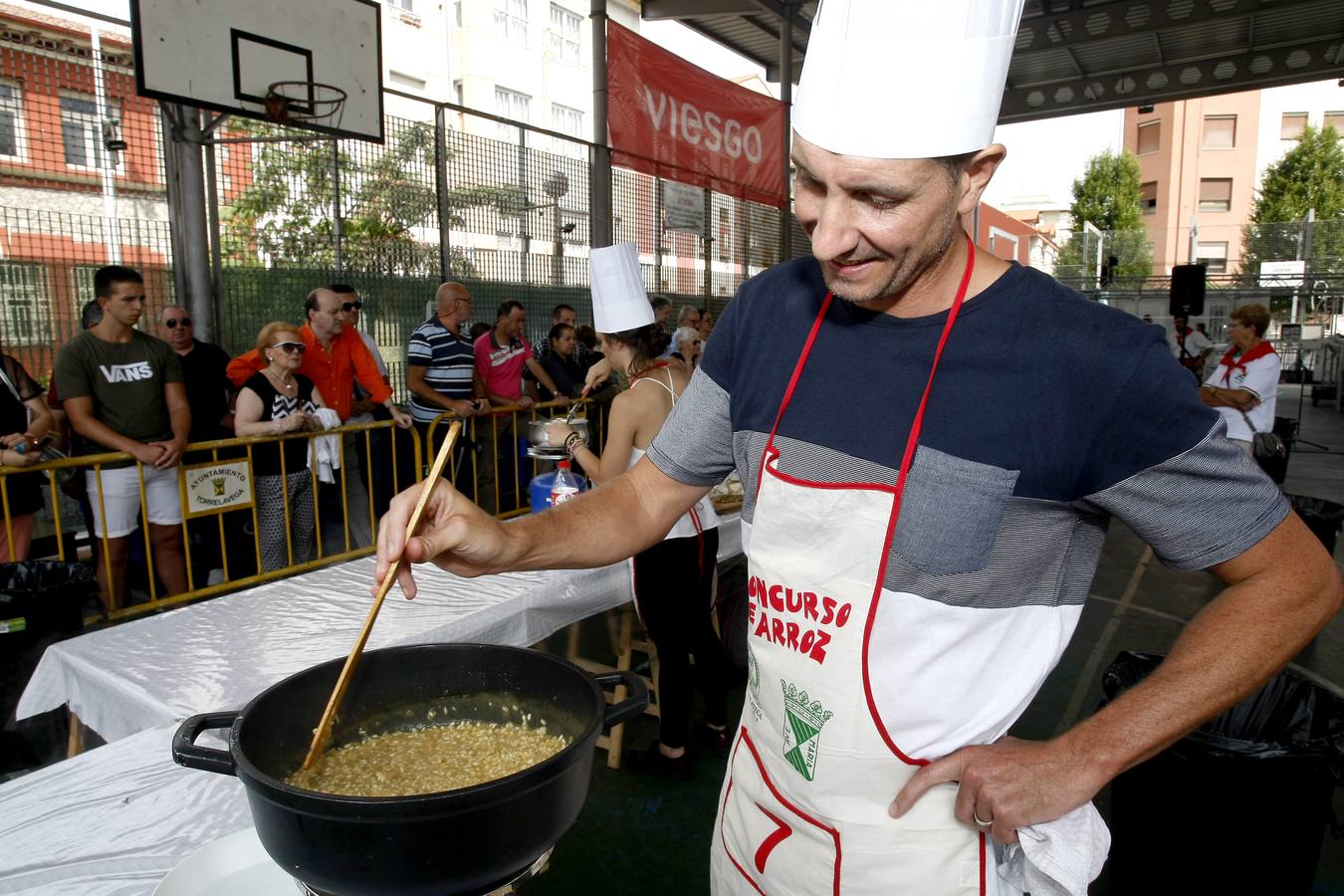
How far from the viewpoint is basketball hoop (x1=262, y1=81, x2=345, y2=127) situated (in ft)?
18.8

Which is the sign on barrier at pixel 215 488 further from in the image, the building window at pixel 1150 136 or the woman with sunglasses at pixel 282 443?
the building window at pixel 1150 136

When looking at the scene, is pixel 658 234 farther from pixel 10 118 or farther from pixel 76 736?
pixel 76 736

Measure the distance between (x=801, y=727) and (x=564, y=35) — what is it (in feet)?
83.2

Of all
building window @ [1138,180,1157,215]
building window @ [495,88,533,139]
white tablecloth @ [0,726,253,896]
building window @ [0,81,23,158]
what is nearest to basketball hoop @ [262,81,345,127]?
building window @ [0,81,23,158]

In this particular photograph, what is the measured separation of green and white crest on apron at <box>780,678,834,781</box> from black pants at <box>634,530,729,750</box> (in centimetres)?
206

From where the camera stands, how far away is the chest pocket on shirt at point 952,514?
3.47 feet

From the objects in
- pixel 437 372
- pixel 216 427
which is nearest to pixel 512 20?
pixel 437 372

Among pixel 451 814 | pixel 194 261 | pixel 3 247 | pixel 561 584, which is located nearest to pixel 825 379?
pixel 451 814

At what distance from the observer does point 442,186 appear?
7.25 m

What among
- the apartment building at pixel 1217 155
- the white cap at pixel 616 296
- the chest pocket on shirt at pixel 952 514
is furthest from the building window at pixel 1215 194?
the chest pocket on shirt at pixel 952 514

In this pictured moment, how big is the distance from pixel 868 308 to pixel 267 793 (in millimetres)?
941

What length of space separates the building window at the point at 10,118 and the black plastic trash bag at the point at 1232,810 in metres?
6.12

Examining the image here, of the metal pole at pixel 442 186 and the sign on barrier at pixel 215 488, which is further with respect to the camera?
the metal pole at pixel 442 186

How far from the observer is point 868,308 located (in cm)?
120
